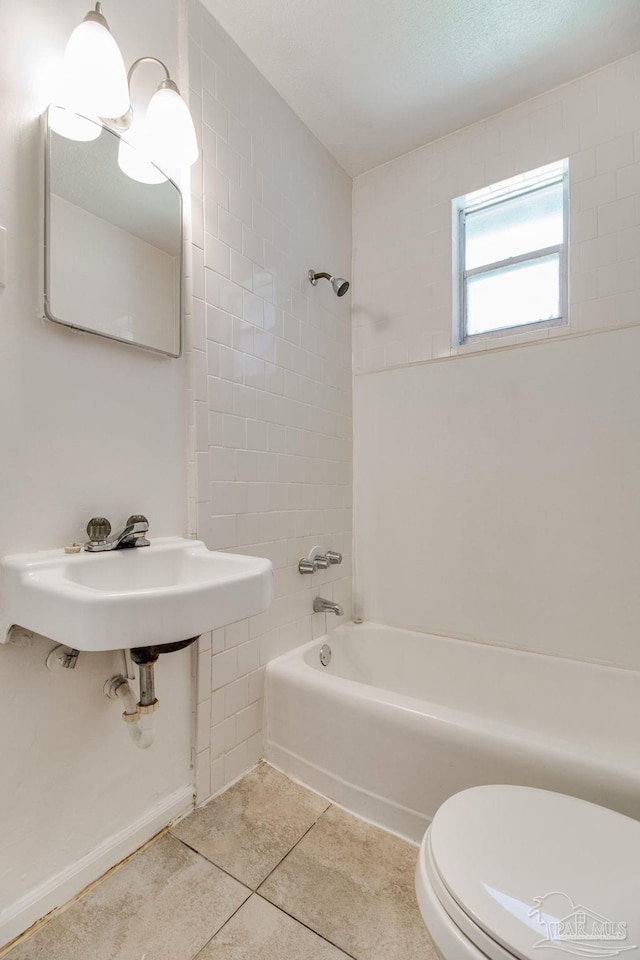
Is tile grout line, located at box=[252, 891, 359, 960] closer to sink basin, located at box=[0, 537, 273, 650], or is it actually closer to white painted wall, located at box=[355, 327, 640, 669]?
sink basin, located at box=[0, 537, 273, 650]

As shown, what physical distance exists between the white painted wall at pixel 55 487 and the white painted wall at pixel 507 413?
1.25 metres

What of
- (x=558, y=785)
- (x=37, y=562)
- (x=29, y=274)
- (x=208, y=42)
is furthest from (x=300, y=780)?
(x=208, y=42)

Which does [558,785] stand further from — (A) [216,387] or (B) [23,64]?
(B) [23,64]

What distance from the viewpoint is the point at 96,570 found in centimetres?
114

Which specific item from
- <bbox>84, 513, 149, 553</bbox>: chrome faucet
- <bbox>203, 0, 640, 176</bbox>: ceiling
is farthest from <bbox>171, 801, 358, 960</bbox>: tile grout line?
<bbox>203, 0, 640, 176</bbox>: ceiling

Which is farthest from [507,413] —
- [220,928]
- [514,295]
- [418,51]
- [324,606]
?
[220,928]

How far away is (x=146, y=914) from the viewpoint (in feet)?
3.63

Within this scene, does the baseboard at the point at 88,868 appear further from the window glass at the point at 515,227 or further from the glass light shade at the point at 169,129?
the window glass at the point at 515,227

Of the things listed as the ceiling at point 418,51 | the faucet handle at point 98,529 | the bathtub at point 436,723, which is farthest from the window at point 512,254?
the faucet handle at point 98,529

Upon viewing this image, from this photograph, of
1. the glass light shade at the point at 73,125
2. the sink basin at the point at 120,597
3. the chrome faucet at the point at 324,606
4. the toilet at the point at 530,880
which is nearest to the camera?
the toilet at the point at 530,880

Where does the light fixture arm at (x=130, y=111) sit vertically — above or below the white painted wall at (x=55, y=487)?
above

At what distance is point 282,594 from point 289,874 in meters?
0.89

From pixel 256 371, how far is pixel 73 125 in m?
0.87

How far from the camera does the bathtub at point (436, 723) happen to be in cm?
119
